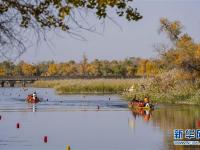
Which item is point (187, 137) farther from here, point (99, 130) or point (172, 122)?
point (172, 122)

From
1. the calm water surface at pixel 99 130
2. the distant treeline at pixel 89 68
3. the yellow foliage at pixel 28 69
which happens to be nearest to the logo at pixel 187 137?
the calm water surface at pixel 99 130

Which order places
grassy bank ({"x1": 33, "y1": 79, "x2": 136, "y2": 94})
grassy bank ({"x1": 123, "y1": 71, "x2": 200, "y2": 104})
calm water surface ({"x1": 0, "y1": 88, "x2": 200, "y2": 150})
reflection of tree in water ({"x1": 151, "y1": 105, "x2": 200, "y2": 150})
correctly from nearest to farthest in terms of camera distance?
calm water surface ({"x1": 0, "y1": 88, "x2": 200, "y2": 150}) → reflection of tree in water ({"x1": 151, "y1": 105, "x2": 200, "y2": 150}) → grassy bank ({"x1": 123, "y1": 71, "x2": 200, "y2": 104}) → grassy bank ({"x1": 33, "y1": 79, "x2": 136, "y2": 94})

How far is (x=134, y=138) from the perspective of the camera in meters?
25.5

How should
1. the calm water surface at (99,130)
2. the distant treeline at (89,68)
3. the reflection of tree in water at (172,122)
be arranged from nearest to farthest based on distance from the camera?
the calm water surface at (99,130) → the reflection of tree in water at (172,122) → the distant treeline at (89,68)

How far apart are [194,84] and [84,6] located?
4449 cm

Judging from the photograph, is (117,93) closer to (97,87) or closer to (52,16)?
(97,87)

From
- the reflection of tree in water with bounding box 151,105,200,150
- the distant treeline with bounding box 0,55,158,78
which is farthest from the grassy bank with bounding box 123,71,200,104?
the distant treeline with bounding box 0,55,158,78

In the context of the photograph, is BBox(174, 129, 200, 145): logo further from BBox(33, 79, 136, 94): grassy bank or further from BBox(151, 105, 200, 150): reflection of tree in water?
BBox(33, 79, 136, 94): grassy bank

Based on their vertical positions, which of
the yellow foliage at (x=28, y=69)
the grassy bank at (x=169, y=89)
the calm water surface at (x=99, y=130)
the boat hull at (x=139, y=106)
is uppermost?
the yellow foliage at (x=28, y=69)

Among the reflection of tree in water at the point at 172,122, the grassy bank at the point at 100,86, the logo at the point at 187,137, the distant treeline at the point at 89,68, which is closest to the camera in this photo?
the logo at the point at 187,137

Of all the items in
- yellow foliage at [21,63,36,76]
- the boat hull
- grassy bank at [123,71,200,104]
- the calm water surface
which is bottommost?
the calm water surface

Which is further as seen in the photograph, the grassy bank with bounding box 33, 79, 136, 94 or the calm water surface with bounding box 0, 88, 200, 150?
the grassy bank with bounding box 33, 79, 136, 94

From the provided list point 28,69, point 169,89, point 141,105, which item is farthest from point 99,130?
point 28,69

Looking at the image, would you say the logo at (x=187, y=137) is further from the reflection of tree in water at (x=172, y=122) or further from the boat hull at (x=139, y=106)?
the boat hull at (x=139, y=106)
